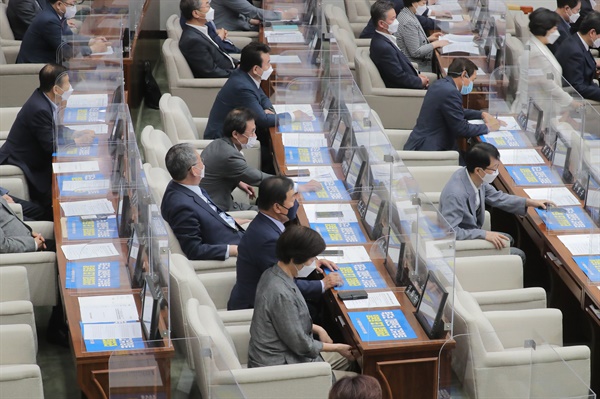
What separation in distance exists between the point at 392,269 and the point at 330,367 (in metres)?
1.05

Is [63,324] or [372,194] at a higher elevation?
[372,194]

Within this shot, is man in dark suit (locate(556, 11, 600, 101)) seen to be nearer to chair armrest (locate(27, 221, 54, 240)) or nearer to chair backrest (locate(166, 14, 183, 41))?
chair backrest (locate(166, 14, 183, 41))

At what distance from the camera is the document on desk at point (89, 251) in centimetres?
643

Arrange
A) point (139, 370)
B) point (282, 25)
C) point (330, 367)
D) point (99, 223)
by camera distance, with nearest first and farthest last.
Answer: point (139, 370)
point (330, 367)
point (99, 223)
point (282, 25)

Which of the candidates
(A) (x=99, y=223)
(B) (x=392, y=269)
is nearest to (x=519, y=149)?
(B) (x=392, y=269)

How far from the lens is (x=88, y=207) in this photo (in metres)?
7.02

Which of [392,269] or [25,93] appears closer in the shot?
[392,269]

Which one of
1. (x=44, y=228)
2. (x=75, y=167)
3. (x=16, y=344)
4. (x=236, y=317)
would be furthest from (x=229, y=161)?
(x=16, y=344)

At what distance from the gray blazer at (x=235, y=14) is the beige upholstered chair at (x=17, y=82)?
2.05m

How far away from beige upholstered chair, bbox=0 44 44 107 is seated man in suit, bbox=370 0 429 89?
250 centimetres

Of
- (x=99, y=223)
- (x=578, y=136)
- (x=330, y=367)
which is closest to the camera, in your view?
(x=330, y=367)

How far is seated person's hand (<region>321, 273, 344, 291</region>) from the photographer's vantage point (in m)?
6.09

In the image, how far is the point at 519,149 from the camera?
820 cm

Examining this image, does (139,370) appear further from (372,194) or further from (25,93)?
(25,93)
